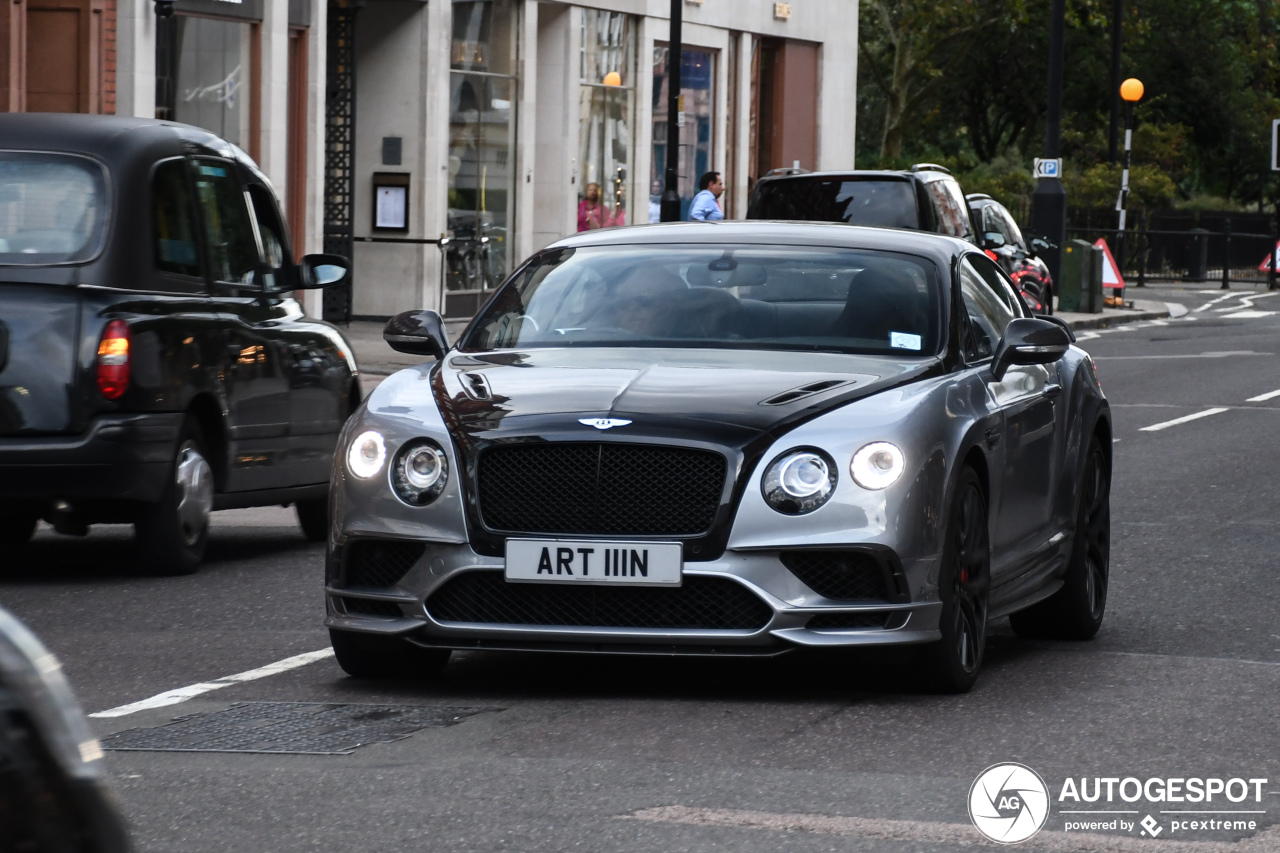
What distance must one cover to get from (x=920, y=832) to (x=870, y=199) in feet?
54.5

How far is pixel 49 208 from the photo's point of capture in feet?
32.5

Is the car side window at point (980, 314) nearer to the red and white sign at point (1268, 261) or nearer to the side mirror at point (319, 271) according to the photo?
the side mirror at point (319, 271)

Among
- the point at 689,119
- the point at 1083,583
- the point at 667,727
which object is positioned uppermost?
the point at 689,119

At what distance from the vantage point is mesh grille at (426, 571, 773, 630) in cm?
680

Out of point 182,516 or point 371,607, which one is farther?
point 182,516

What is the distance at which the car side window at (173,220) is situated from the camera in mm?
10148

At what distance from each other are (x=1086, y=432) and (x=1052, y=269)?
28.7 meters

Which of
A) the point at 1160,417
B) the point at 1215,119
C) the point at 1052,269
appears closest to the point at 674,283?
the point at 1160,417

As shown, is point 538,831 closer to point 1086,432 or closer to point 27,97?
point 1086,432

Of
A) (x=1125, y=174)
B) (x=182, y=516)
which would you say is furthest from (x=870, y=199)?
(x=1125, y=174)

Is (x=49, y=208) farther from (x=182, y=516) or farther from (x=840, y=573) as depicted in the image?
(x=840, y=573)

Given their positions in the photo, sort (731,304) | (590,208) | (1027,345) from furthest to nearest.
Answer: (590,208), (731,304), (1027,345)

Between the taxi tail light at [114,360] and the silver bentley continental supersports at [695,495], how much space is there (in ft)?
7.35

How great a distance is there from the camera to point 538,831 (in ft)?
16.8
